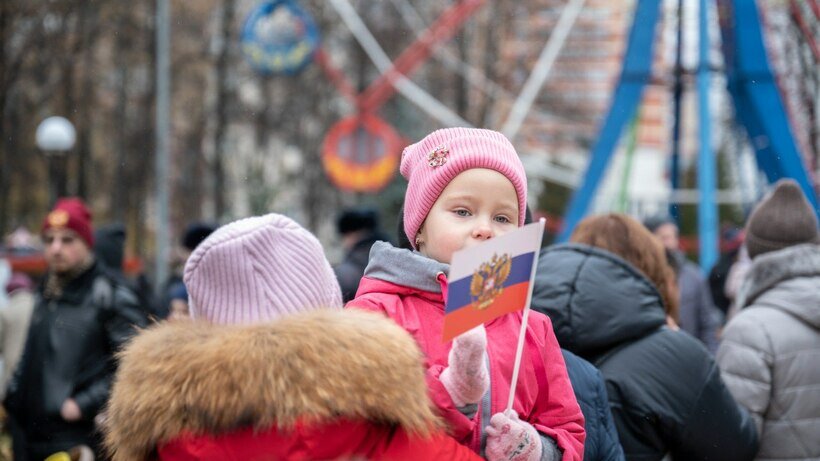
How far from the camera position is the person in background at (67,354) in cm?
575

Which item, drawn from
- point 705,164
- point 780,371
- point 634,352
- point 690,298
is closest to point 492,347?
point 634,352

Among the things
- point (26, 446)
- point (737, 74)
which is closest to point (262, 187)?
point (737, 74)

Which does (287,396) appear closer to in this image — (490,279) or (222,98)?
(490,279)

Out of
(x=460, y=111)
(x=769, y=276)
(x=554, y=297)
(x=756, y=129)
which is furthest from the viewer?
(x=460, y=111)

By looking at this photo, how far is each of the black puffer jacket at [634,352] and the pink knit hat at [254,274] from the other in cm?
114

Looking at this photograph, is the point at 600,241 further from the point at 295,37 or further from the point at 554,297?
the point at 295,37

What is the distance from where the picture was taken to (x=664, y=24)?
12.6m

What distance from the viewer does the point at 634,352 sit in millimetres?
3533

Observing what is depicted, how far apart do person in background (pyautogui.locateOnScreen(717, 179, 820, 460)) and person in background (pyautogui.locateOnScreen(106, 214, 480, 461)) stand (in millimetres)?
1963

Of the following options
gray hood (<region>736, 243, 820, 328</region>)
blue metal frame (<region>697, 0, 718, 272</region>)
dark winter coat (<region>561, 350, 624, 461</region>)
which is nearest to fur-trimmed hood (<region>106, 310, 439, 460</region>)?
dark winter coat (<region>561, 350, 624, 461</region>)

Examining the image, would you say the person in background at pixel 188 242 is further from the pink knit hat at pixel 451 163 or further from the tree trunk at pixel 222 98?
the tree trunk at pixel 222 98

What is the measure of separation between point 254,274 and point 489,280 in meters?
0.48

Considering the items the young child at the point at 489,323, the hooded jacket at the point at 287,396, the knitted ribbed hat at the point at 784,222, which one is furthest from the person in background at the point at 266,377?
the knitted ribbed hat at the point at 784,222

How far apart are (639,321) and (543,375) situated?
89 cm
